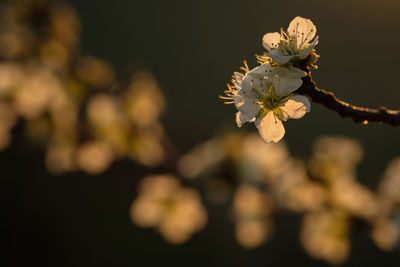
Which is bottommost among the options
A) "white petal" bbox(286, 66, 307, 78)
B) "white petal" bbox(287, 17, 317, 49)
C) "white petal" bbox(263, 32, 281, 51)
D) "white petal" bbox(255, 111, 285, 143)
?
"white petal" bbox(255, 111, 285, 143)

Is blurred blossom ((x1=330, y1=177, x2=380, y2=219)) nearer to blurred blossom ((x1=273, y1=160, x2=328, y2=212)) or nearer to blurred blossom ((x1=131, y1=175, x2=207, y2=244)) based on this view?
blurred blossom ((x1=273, y1=160, x2=328, y2=212))

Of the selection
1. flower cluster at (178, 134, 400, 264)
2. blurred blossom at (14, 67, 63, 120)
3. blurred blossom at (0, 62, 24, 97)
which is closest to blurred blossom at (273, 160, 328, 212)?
flower cluster at (178, 134, 400, 264)

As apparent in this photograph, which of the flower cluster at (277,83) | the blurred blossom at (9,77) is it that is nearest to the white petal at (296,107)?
the flower cluster at (277,83)

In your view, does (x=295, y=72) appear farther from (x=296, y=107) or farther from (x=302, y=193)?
(x=302, y=193)

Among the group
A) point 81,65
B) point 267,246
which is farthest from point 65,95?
point 267,246

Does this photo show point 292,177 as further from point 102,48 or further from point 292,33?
point 102,48

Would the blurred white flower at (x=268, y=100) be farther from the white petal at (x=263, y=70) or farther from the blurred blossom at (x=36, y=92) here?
the blurred blossom at (x=36, y=92)

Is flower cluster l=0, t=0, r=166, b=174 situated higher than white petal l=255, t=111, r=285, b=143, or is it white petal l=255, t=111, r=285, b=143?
white petal l=255, t=111, r=285, b=143
